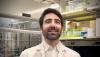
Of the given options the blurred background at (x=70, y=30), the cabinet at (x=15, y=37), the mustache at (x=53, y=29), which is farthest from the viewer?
the cabinet at (x=15, y=37)

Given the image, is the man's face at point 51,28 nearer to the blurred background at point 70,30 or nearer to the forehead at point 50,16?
the forehead at point 50,16

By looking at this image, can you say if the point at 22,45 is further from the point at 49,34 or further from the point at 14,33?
the point at 49,34

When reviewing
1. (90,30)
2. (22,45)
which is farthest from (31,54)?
(22,45)

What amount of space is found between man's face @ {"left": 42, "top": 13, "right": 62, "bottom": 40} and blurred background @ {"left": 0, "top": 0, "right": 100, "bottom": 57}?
506 mm

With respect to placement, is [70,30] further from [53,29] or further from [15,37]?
[15,37]

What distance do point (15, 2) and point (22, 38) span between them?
4.86ft

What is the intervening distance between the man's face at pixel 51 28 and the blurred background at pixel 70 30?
0.51 metres

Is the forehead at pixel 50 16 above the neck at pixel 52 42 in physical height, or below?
above

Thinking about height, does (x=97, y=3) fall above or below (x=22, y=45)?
above

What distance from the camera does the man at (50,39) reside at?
120cm

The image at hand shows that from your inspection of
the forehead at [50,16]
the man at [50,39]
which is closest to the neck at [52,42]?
the man at [50,39]

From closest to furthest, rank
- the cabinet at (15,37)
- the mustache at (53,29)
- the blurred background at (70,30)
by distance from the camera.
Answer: the mustache at (53,29) → the blurred background at (70,30) → the cabinet at (15,37)

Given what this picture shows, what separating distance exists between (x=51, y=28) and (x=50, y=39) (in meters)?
0.08

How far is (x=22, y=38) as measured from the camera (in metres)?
2.76
